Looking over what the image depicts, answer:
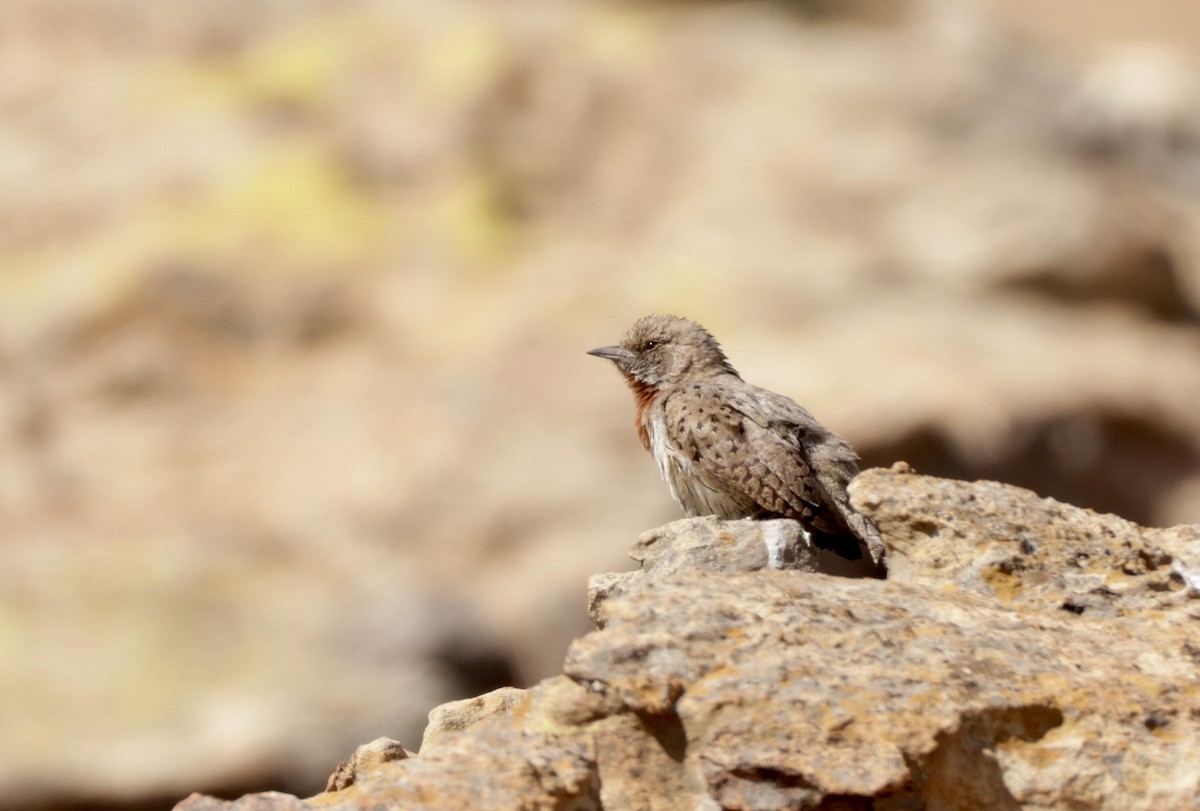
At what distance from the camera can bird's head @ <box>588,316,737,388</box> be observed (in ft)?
29.8

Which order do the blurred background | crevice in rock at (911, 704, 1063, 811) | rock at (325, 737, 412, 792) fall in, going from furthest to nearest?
1. the blurred background
2. rock at (325, 737, 412, 792)
3. crevice in rock at (911, 704, 1063, 811)

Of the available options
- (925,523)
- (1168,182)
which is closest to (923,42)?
(1168,182)

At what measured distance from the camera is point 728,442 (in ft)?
26.8

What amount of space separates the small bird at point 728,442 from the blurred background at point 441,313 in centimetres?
963

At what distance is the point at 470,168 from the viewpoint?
83.9ft

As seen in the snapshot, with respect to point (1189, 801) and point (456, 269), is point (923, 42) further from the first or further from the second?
point (1189, 801)

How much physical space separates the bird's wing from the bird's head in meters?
0.54

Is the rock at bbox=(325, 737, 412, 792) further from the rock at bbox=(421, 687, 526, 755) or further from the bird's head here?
the bird's head

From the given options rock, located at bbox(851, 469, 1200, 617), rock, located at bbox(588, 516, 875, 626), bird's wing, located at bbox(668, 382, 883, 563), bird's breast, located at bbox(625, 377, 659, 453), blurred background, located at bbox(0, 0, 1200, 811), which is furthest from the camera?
blurred background, located at bbox(0, 0, 1200, 811)

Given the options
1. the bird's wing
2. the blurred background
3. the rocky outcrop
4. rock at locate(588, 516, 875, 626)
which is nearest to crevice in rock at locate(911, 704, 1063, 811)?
the rocky outcrop

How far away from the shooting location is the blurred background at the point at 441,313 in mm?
19266

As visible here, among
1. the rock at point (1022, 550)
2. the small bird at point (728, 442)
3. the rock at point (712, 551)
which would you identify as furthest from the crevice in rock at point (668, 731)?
the small bird at point (728, 442)

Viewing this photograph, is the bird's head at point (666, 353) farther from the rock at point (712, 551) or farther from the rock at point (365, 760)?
the rock at point (365, 760)

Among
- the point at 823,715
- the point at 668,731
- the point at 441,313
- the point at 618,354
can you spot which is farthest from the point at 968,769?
the point at 441,313
